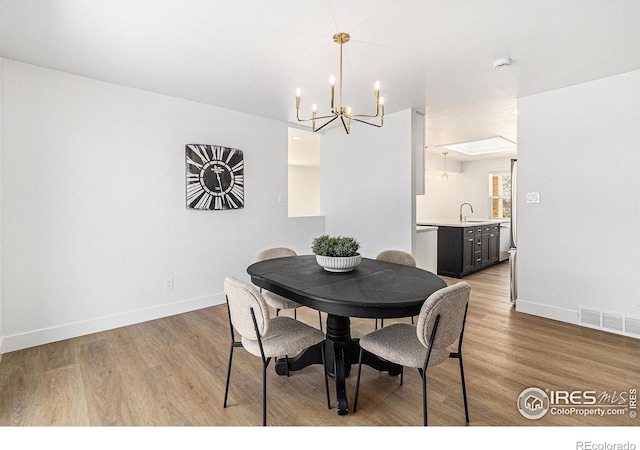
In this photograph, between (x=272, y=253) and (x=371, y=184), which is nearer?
(x=272, y=253)

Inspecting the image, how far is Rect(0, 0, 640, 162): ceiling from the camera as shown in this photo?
1940 mm

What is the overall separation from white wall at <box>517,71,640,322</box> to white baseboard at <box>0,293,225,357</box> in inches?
145

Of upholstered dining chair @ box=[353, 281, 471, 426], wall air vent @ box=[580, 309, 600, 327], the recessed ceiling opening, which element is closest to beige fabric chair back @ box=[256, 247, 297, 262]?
upholstered dining chair @ box=[353, 281, 471, 426]

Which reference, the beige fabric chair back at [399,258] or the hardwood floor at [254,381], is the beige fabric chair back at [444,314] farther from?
the beige fabric chair back at [399,258]

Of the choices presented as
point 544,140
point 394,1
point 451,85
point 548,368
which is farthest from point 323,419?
point 544,140

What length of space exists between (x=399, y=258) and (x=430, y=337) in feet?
4.07

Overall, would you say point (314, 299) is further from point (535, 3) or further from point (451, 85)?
point (451, 85)

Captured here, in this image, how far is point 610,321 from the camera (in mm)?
3008

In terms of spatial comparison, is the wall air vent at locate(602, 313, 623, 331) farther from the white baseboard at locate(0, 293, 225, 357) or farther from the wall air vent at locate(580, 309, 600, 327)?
the white baseboard at locate(0, 293, 225, 357)

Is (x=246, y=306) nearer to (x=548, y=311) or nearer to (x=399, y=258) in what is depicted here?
(x=399, y=258)

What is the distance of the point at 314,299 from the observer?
5.68 feet

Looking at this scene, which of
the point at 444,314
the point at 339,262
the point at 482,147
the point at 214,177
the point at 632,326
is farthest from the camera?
the point at 482,147

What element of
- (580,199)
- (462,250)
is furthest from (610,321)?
(462,250)

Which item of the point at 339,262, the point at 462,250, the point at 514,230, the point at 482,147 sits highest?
the point at 482,147
